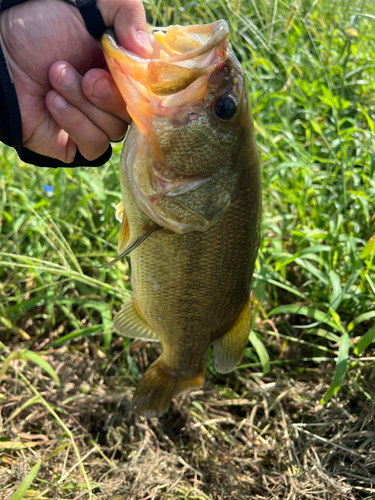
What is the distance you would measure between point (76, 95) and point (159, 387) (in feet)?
4.31

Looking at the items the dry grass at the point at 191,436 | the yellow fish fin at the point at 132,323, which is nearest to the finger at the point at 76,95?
the yellow fish fin at the point at 132,323

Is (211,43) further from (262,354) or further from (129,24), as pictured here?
(262,354)

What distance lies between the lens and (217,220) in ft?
5.05

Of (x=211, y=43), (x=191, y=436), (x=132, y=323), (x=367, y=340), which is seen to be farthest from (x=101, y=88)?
(x=191, y=436)

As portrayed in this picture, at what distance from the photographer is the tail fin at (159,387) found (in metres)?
2.08

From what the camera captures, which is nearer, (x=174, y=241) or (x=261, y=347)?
(x=174, y=241)

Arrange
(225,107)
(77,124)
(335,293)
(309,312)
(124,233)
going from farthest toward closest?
(309,312) → (335,293) → (124,233) → (77,124) → (225,107)

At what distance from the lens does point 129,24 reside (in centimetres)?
146

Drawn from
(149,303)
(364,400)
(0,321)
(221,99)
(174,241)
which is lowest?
(364,400)

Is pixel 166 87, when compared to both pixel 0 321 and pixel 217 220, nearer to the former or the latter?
pixel 217 220

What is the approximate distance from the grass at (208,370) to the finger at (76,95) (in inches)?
26.9

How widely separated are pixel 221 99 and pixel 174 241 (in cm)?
Answer: 51

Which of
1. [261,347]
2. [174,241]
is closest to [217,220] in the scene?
[174,241]

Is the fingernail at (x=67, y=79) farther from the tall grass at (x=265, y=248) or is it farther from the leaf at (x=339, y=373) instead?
the leaf at (x=339, y=373)
